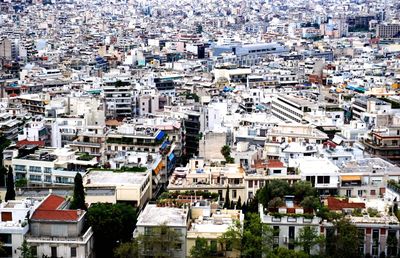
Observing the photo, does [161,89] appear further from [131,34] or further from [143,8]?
[143,8]

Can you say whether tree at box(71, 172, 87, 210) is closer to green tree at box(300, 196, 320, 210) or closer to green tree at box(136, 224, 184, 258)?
green tree at box(136, 224, 184, 258)

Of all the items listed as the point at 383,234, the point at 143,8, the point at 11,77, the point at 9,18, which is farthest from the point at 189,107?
the point at 143,8

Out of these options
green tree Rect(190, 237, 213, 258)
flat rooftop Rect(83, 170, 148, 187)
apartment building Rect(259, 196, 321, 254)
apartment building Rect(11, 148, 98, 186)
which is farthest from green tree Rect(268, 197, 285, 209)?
apartment building Rect(11, 148, 98, 186)

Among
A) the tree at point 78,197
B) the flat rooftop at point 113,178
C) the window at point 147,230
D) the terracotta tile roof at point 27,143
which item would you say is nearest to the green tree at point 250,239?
the window at point 147,230

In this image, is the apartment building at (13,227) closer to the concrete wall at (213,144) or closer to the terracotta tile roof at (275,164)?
the terracotta tile roof at (275,164)

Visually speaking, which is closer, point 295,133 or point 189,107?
point 295,133

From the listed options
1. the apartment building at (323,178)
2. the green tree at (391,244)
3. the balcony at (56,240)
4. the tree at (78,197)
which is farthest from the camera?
the apartment building at (323,178)
